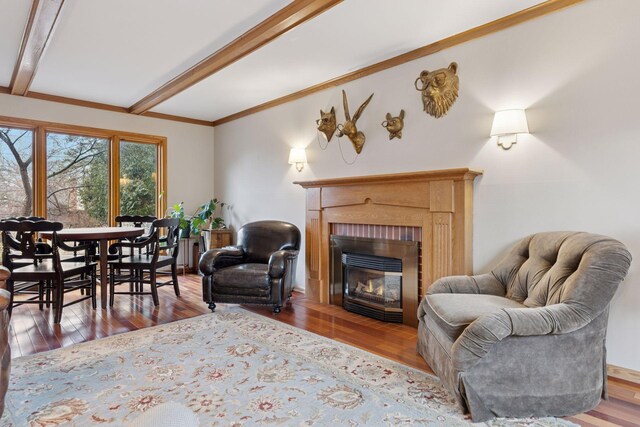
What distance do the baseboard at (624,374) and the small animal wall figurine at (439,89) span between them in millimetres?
2228

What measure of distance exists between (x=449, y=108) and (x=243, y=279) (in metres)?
2.49

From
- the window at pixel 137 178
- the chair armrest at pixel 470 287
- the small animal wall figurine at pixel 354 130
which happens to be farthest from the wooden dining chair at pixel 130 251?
the chair armrest at pixel 470 287

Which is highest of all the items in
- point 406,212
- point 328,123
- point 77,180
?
point 328,123

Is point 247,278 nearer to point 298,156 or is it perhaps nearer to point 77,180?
point 298,156

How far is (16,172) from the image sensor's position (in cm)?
474

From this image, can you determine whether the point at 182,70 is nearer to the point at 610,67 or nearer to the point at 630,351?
the point at 610,67

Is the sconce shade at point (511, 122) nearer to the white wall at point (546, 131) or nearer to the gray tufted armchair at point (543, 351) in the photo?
the white wall at point (546, 131)

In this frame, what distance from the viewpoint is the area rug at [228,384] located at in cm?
195

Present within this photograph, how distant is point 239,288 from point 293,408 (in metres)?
1.90

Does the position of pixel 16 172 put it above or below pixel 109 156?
below

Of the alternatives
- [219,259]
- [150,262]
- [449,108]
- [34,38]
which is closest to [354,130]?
[449,108]

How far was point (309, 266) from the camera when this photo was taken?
4465 millimetres

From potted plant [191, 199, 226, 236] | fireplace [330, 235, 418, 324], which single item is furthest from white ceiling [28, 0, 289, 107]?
fireplace [330, 235, 418, 324]

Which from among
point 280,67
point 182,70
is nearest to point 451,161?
point 280,67
